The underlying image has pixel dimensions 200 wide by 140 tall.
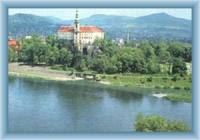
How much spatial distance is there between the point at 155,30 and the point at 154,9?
265 mm

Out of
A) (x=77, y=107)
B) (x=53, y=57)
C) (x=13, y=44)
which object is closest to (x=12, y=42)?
(x=13, y=44)

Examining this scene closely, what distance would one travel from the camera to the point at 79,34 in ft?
13.4

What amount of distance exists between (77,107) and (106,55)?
40cm

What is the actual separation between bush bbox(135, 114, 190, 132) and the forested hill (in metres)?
0.55

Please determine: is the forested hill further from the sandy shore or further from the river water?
the river water

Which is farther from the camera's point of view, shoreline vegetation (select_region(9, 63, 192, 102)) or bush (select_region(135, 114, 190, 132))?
shoreline vegetation (select_region(9, 63, 192, 102))

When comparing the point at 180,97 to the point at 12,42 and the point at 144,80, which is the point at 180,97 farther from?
the point at 12,42

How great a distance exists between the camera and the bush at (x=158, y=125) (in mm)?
3865

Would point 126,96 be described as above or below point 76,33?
below

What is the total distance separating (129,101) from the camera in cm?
405

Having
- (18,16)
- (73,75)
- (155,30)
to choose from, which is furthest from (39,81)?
(155,30)

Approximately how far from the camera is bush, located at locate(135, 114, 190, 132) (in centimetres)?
387

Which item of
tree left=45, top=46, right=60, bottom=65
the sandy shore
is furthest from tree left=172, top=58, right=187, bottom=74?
tree left=45, top=46, right=60, bottom=65
